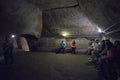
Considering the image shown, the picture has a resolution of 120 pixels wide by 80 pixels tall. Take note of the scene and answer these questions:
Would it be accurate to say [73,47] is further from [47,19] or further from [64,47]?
[47,19]

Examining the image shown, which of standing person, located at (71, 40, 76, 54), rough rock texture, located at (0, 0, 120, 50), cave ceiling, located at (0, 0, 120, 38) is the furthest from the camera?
standing person, located at (71, 40, 76, 54)

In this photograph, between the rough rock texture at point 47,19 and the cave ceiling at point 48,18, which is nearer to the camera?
the cave ceiling at point 48,18

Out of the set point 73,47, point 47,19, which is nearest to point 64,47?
point 73,47

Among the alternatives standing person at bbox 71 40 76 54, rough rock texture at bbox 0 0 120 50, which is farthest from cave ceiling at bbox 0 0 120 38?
standing person at bbox 71 40 76 54

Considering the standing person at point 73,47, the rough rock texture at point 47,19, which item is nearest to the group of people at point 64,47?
the standing person at point 73,47

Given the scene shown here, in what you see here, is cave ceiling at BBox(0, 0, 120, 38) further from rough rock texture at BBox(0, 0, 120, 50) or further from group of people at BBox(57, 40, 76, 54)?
group of people at BBox(57, 40, 76, 54)

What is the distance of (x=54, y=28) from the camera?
19641mm

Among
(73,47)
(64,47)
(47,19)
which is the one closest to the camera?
(73,47)

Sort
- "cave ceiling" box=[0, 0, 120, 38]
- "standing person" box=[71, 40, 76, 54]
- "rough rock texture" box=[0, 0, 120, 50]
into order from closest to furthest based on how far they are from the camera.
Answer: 1. "cave ceiling" box=[0, 0, 120, 38]
2. "rough rock texture" box=[0, 0, 120, 50]
3. "standing person" box=[71, 40, 76, 54]

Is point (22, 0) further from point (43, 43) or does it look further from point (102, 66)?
point (102, 66)

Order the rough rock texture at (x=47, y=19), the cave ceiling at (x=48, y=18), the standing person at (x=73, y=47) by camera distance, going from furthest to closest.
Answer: the standing person at (x=73, y=47) < the rough rock texture at (x=47, y=19) < the cave ceiling at (x=48, y=18)

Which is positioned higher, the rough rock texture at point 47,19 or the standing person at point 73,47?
the rough rock texture at point 47,19

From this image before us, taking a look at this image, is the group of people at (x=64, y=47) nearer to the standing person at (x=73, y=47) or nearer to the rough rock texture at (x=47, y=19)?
the standing person at (x=73, y=47)

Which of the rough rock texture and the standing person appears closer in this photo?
the rough rock texture
